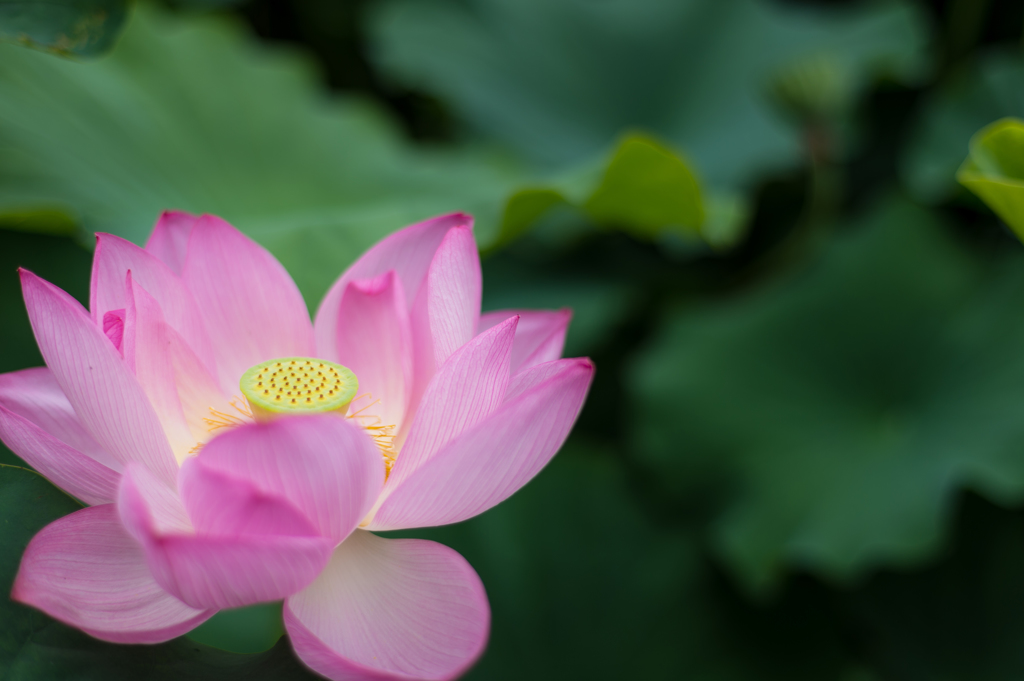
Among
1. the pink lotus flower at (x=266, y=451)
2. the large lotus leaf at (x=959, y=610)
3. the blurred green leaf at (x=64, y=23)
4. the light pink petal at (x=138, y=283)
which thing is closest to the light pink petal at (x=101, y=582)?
the pink lotus flower at (x=266, y=451)

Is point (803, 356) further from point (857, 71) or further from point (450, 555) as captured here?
point (450, 555)

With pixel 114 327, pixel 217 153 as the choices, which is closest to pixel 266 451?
pixel 114 327

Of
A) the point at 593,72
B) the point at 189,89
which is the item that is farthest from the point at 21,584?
the point at 593,72

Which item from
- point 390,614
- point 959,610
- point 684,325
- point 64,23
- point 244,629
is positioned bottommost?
point 959,610

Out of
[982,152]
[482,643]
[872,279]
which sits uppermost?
[982,152]

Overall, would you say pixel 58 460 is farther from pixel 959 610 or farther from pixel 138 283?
pixel 959 610
